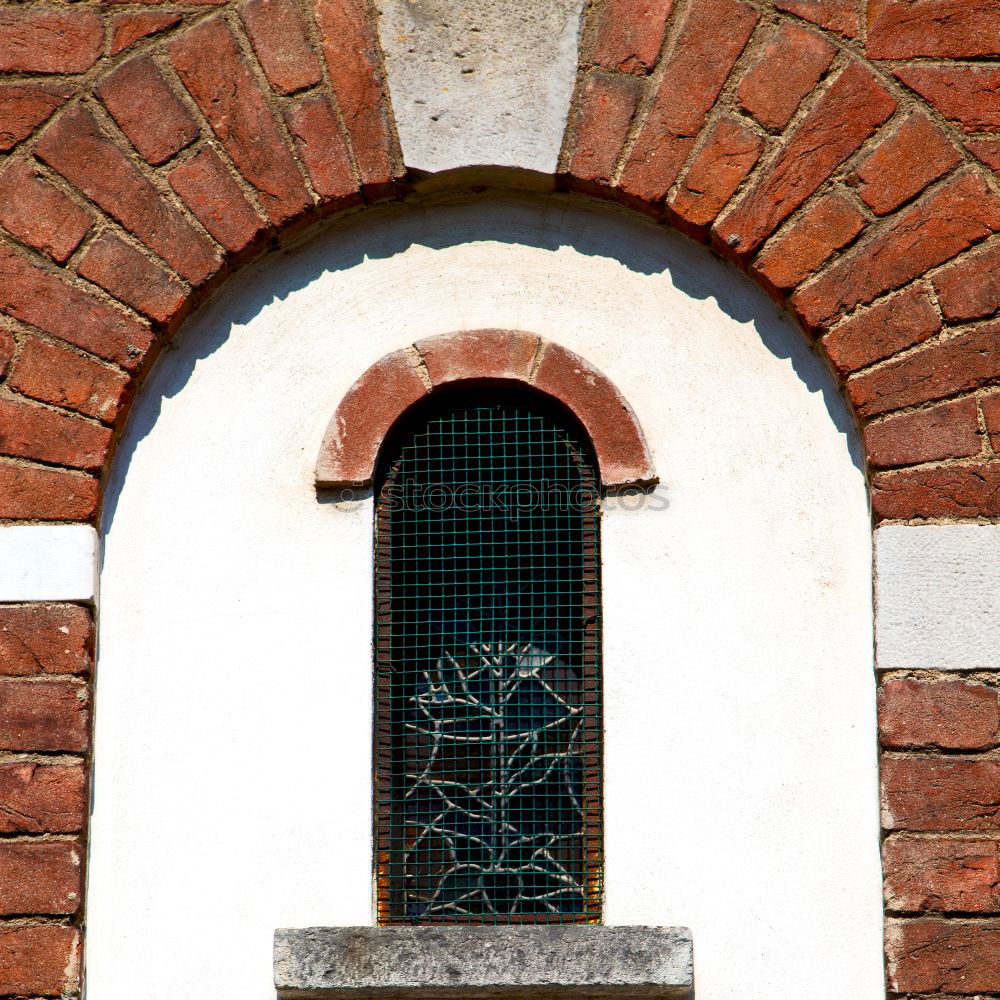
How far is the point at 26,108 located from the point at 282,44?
65cm

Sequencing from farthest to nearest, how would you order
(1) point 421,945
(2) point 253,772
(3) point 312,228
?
(3) point 312,228 → (2) point 253,772 → (1) point 421,945

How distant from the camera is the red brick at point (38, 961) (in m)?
3.70

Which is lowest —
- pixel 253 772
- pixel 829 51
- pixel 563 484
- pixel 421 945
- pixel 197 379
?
pixel 421 945

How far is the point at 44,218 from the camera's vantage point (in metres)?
4.02

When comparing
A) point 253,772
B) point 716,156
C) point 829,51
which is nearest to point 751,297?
point 716,156

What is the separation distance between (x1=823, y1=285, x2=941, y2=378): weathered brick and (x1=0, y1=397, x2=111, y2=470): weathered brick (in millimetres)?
1779

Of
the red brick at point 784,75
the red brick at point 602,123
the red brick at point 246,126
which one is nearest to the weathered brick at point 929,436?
the red brick at point 784,75

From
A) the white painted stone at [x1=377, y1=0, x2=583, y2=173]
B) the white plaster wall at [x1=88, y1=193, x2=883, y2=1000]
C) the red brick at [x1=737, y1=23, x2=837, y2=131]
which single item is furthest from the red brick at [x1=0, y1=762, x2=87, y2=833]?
the red brick at [x1=737, y1=23, x2=837, y2=131]

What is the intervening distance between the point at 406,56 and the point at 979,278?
4.96ft

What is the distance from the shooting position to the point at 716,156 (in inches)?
158

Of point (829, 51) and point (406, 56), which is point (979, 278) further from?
point (406, 56)

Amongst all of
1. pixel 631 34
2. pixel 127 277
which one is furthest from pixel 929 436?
pixel 127 277

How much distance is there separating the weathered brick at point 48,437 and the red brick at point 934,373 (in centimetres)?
184

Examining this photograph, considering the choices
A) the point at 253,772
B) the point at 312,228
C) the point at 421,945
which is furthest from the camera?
the point at 312,228
